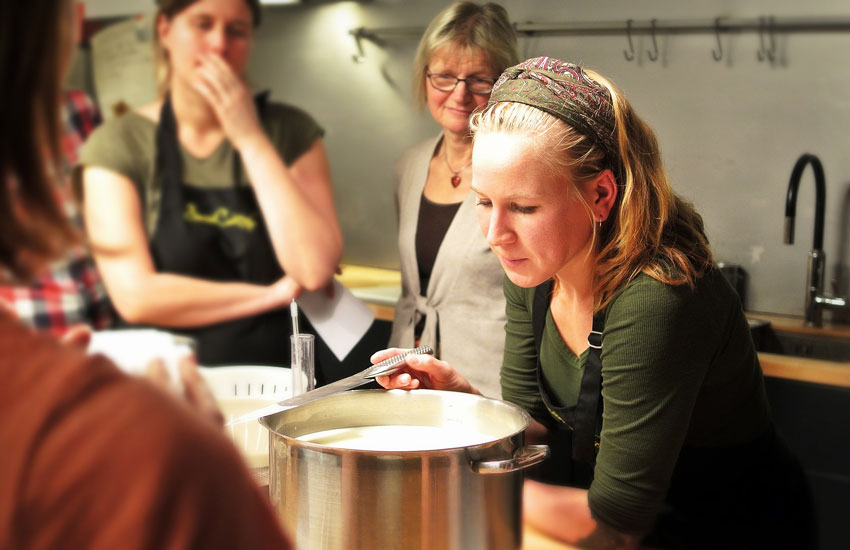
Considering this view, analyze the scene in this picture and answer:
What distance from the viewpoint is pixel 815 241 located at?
146 centimetres

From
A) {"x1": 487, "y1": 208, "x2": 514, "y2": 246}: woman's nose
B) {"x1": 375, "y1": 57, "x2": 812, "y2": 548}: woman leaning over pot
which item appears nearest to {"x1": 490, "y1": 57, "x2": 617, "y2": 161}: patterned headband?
{"x1": 375, "y1": 57, "x2": 812, "y2": 548}: woman leaning over pot

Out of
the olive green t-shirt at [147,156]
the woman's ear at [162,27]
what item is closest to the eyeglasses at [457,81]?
the olive green t-shirt at [147,156]

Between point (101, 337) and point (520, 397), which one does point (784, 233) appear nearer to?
point (520, 397)

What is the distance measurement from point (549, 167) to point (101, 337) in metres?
0.62

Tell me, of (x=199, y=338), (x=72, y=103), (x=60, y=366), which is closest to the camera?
(x=60, y=366)

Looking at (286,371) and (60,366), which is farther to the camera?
(286,371)

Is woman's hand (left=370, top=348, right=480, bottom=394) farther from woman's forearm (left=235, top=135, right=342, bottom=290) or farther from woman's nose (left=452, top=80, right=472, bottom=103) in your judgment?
woman's nose (left=452, top=80, right=472, bottom=103)

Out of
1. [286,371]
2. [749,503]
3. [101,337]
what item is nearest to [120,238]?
[101,337]

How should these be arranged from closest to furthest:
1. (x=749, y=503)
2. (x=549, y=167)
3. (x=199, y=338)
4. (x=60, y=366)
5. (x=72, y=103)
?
(x=60, y=366) → (x=72, y=103) → (x=199, y=338) → (x=549, y=167) → (x=749, y=503)

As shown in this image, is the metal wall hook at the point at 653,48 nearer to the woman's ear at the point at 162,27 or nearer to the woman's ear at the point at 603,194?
the woman's ear at the point at 603,194

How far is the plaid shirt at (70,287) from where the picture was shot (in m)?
0.60

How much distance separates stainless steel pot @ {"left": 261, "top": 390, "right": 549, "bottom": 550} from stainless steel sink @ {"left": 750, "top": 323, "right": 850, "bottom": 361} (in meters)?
0.73

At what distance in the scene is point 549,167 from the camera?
3.91 feet

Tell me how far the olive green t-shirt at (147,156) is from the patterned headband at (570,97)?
327mm
